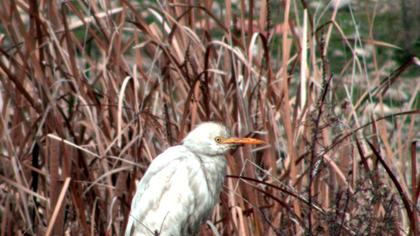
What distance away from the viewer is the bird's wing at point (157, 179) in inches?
141

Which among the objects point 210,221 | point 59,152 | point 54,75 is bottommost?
point 210,221

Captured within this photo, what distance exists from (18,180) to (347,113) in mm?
1273

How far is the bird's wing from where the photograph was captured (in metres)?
3.59

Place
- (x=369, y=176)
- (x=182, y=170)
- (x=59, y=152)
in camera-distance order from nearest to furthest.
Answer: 1. (x=369, y=176)
2. (x=182, y=170)
3. (x=59, y=152)

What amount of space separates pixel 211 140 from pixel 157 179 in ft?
0.67

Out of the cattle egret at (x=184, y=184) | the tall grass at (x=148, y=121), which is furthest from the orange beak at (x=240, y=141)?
the tall grass at (x=148, y=121)

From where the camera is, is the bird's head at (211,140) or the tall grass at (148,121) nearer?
the bird's head at (211,140)

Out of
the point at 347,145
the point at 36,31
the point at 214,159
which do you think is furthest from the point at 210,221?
the point at 36,31

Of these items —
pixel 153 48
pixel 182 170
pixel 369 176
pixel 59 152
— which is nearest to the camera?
pixel 369 176

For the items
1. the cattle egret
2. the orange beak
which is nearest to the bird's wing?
the cattle egret

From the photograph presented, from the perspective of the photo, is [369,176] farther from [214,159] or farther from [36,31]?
[36,31]

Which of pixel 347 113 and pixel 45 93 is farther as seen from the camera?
pixel 347 113

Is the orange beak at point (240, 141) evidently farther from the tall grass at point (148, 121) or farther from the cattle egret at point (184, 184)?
the tall grass at point (148, 121)

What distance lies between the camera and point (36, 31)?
3896 millimetres
